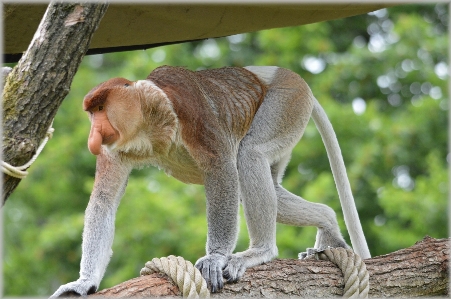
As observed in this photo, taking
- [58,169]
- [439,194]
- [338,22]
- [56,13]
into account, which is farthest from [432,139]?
Answer: [56,13]

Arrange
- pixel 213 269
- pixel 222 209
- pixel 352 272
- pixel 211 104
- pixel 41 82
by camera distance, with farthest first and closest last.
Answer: pixel 211 104
pixel 222 209
pixel 352 272
pixel 213 269
pixel 41 82

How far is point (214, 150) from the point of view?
140 inches

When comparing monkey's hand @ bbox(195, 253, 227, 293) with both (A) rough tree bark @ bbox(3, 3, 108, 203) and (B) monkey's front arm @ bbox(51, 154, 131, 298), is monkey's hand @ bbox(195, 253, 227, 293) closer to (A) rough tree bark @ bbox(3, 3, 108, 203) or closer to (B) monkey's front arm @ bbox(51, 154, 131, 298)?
(B) monkey's front arm @ bbox(51, 154, 131, 298)

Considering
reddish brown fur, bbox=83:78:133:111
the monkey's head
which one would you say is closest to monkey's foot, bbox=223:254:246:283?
the monkey's head

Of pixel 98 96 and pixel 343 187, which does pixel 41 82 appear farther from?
pixel 343 187

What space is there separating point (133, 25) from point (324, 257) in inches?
72.6

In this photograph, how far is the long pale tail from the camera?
4.07 meters

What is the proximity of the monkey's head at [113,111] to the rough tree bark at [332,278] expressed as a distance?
0.76m

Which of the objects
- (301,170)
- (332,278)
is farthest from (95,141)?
(301,170)

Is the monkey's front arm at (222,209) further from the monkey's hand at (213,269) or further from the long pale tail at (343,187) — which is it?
the long pale tail at (343,187)

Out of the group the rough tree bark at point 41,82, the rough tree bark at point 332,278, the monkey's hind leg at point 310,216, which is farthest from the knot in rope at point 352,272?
the rough tree bark at point 41,82

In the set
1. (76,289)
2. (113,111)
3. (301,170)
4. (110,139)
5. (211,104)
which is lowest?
(76,289)

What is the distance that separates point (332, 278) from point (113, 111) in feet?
5.04

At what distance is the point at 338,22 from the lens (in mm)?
13219
